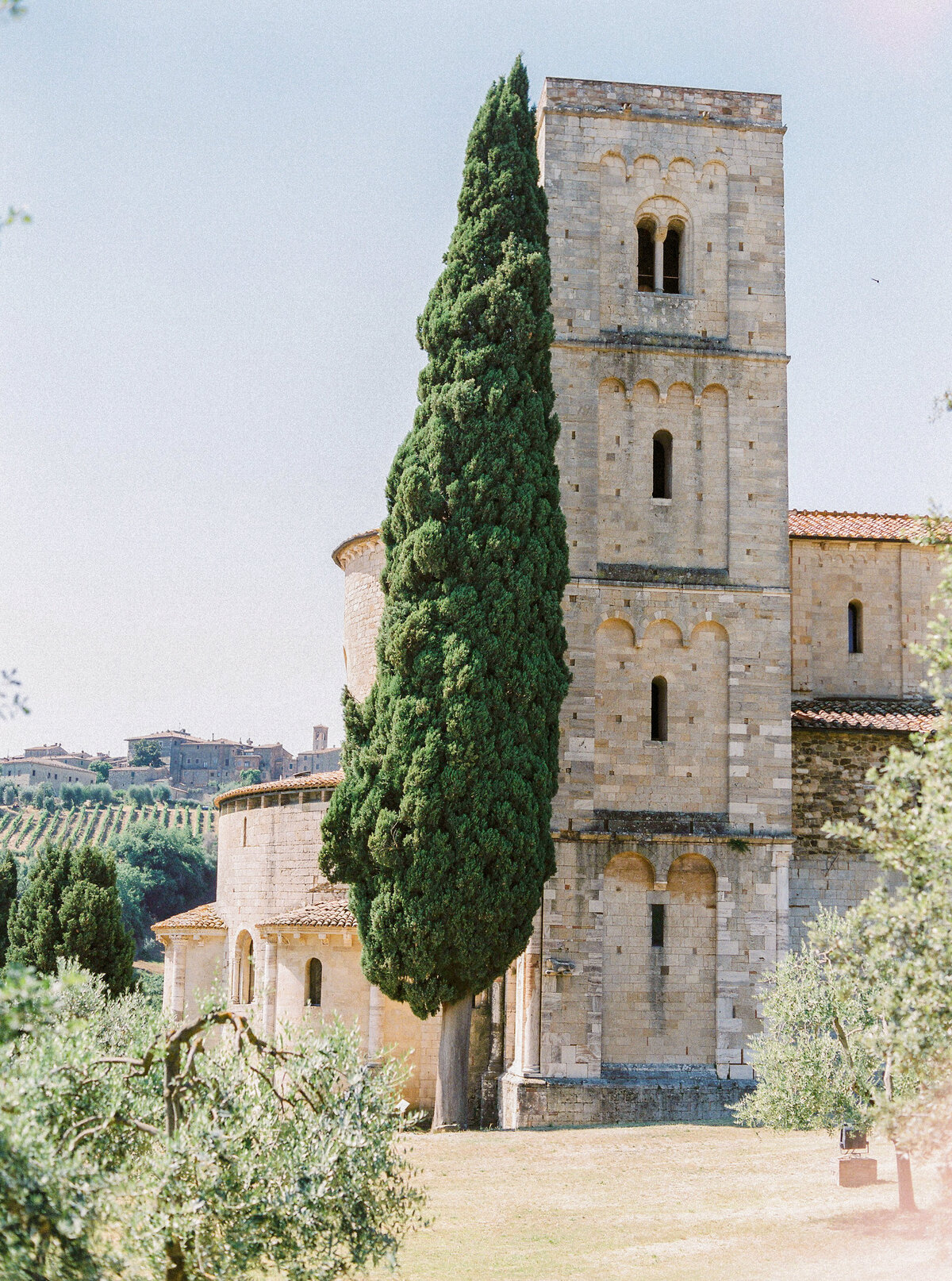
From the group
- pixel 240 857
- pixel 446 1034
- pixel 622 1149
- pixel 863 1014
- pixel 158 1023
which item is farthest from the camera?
pixel 240 857

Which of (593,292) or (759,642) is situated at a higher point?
(593,292)

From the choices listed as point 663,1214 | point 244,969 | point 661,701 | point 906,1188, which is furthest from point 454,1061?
point 906,1188

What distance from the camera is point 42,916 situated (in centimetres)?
2873

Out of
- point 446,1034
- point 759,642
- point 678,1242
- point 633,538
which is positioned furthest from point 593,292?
point 678,1242

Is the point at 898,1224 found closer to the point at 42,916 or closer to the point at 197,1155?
the point at 197,1155

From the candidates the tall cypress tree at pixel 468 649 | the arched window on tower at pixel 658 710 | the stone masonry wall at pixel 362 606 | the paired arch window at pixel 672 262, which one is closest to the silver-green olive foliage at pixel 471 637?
the tall cypress tree at pixel 468 649

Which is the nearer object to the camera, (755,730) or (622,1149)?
(622,1149)

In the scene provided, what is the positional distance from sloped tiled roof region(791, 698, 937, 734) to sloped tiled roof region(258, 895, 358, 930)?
8.24 metres

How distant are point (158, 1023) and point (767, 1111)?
7748mm

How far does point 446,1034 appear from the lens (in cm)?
1841

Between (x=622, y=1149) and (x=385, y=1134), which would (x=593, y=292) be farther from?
(x=385, y=1134)

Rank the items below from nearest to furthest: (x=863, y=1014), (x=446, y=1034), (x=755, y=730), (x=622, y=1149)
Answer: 1. (x=863, y=1014)
2. (x=622, y=1149)
3. (x=446, y=1034)
4. (x=755, y=730)

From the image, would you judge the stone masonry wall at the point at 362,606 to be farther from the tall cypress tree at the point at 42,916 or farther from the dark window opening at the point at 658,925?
the tall cypress tree at the point at 42,916

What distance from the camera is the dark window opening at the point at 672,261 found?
74.6 ft
